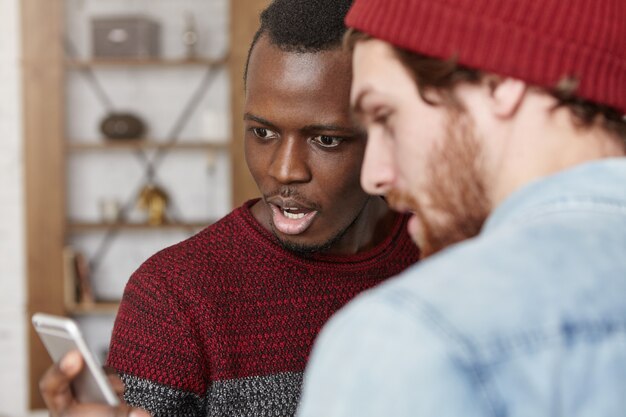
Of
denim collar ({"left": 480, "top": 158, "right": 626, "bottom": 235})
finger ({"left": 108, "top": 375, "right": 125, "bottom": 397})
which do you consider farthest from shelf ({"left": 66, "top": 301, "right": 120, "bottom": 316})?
denim collar ({"left": 480, "top": 158, "right": 626, "bottom": 235})

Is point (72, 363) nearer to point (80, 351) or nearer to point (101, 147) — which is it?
point (80, 351)

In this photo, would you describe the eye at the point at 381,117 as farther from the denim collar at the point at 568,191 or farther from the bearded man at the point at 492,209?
the denim collar at the point at 568,191

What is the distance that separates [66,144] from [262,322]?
3253mm

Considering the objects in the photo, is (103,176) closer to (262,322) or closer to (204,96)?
(204,96)

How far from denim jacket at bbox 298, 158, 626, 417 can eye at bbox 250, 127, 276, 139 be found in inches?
32.0

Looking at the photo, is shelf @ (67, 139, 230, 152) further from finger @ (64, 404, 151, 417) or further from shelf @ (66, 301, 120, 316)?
finger @ (64, 404, 151, 417)

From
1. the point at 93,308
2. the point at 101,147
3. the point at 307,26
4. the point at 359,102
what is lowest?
the point at 93,308

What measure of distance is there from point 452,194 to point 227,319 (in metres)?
0.67

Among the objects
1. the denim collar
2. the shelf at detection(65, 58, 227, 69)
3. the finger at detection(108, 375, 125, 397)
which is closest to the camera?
the denim collar

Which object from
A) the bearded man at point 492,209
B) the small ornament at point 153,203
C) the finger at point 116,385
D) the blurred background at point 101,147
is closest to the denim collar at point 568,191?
the bearded man at point 492,209

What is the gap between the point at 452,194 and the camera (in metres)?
0.87

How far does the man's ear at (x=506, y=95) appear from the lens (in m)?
0.82

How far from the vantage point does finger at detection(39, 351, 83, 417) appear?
3.20ft

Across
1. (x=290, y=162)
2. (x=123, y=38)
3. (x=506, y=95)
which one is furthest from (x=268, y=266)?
(x=123, y=38)
